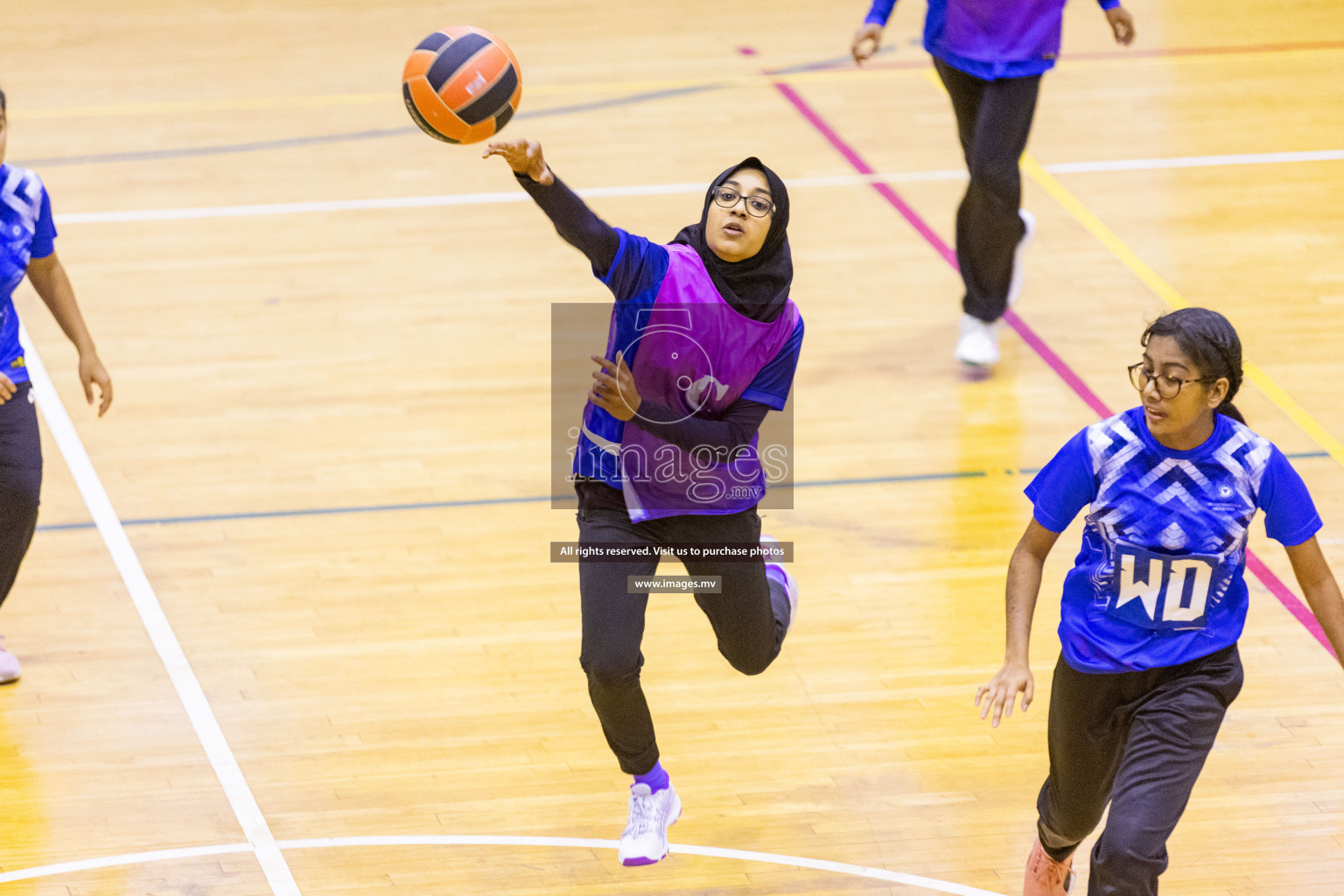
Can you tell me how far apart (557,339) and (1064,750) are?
14.4ft

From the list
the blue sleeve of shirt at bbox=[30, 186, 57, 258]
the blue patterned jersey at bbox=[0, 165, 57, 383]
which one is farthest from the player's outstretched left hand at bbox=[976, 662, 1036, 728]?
the blue sleeve of shirt at bbox=[30, 186, 57, 258]

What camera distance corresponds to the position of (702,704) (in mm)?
5340

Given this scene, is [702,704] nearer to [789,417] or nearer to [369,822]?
[369,822]

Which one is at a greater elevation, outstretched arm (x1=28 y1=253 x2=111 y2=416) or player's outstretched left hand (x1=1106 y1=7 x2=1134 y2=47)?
outstretched arm (x1=28 y1=253 x2=111 y2=416)

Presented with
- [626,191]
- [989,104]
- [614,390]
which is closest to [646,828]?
[614,390]

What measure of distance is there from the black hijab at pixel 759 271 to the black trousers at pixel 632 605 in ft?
1.87

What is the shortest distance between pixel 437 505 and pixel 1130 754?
11.1 feet

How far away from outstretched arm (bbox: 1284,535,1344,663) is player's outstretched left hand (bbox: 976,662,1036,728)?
653mm

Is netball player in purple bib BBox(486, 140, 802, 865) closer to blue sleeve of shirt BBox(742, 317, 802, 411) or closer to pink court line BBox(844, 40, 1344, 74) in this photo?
blue sleeve of shirt BBox(742, 317, 802, 411)

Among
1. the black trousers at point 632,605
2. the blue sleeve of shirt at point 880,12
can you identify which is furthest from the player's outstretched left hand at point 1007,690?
the blue sleeve of shirt at point 880,12

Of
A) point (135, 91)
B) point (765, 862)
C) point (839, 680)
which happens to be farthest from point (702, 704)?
point (135, 91)

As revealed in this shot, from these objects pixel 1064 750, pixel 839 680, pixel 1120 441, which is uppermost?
pixel 1120 441

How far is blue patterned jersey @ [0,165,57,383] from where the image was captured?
486 cm

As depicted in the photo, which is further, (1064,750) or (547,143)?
(547,143)
